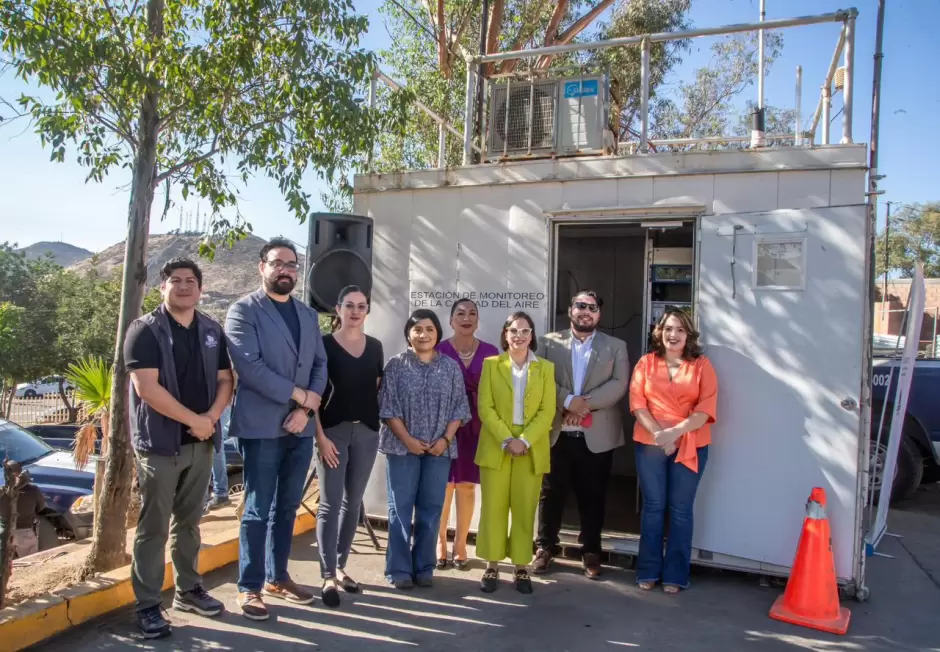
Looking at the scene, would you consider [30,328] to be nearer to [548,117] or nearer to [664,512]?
[548,117]

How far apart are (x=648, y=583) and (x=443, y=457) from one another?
5.00ft

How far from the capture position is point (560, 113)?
18.1 ft

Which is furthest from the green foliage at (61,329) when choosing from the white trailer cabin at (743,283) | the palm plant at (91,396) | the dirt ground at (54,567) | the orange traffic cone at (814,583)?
the orange traffic cone at (814,583)

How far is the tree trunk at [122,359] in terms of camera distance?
4629 mm

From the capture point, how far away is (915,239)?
3369 cm

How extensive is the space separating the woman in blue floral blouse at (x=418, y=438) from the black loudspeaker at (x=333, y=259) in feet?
3.01

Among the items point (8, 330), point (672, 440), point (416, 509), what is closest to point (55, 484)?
point (416, 509)

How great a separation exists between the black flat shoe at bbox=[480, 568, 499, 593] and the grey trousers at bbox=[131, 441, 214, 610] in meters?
1.75

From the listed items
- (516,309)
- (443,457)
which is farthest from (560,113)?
(443,457)

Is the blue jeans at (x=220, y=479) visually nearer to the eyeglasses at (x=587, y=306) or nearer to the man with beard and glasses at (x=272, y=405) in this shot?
the man with beard and glasses at (x=272, y=405)

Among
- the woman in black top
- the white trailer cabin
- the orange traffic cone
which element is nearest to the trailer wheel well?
the white trailer cabin

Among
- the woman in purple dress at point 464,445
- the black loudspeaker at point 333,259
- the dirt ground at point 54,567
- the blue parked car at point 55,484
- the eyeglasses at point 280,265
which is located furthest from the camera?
the blue parked car at point 55,484

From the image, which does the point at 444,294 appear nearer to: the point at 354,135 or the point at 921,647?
the point at 354,135

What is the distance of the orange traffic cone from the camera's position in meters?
3.96
